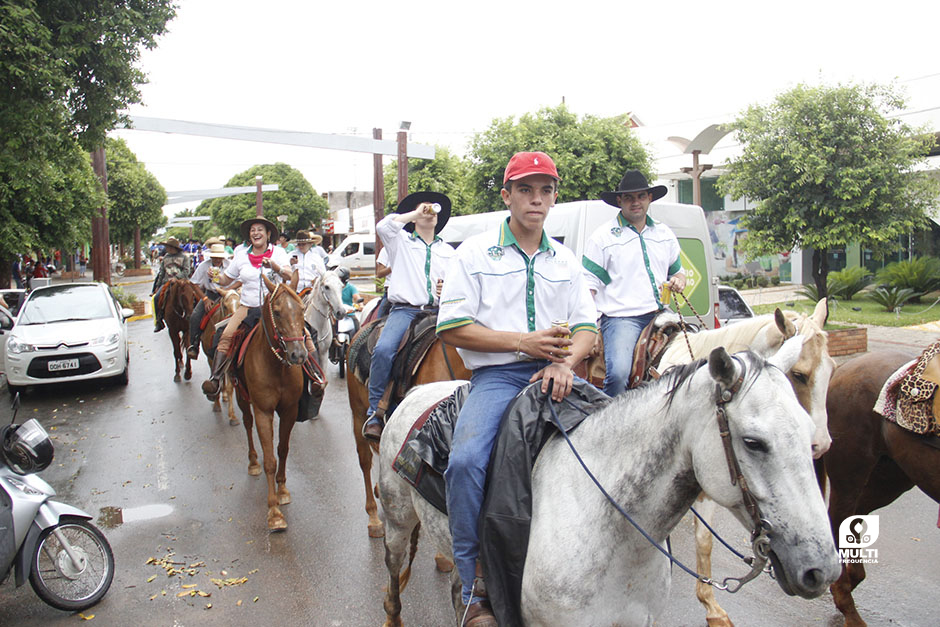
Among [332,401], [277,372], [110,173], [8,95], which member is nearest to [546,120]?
[332,401]

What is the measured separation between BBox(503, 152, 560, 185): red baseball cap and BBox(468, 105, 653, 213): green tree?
1616 cm

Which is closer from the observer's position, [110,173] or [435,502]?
[435,502]

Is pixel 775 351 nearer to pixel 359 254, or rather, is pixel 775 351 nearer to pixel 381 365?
pixel 381 365

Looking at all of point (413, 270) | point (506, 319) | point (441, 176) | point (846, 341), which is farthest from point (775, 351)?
point (441, 176)

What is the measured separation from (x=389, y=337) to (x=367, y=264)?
31.1m

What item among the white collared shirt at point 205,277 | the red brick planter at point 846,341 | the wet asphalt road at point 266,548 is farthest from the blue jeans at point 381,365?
the red brick planter at point 846,341

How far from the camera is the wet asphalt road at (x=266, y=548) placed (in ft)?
13.9

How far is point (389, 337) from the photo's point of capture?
5.48 meters

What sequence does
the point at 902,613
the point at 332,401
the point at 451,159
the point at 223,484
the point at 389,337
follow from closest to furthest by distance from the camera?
1. the point at 902,613
2. the point at 389,337
3. the point at 223,484
4. the point at 332,401
5. the point at 451,159

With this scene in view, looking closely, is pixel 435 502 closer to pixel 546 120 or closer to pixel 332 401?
pixel 332 401

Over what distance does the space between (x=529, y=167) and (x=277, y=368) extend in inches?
167

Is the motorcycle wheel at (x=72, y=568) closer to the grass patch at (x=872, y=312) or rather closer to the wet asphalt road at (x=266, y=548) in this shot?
the wet asphalt road at (x=266, y=548)

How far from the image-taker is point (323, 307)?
27.8 ft

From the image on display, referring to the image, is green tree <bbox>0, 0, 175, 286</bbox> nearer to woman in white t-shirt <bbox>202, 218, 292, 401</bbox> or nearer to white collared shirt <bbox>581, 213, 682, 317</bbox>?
woman in white t-shirt <bbox>202, 218, 292, 401</bbox>
